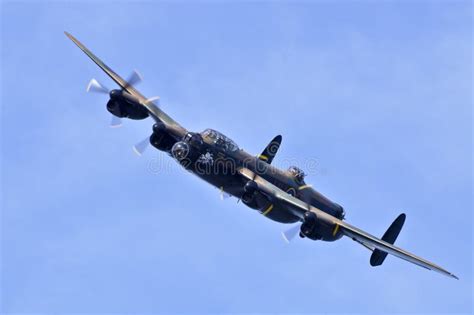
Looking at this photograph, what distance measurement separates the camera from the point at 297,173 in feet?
178

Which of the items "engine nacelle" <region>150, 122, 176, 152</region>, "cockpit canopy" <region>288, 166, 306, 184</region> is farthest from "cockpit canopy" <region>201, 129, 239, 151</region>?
"cockpit canopy" <region>288, 166, 306, 184</region>

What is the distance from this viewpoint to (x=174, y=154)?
160ft

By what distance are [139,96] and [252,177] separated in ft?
37.1

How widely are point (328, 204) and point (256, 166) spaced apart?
640cm

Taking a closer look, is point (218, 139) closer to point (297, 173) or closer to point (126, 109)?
point (297, 173)

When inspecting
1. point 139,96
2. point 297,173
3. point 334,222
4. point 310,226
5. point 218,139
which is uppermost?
point 139,96

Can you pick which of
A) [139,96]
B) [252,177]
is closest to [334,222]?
[252,177]

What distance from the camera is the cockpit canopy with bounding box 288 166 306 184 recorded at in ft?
178

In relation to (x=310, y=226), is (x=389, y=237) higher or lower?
higher

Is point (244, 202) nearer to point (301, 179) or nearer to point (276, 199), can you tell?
point (276, 199)

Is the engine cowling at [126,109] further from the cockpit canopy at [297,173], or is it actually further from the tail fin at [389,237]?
the tail fin at [389,237]

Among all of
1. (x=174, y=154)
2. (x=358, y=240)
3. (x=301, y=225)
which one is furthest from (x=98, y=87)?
(x=358, y=240)

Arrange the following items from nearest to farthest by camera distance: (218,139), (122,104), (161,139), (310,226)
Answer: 1. (310,226)
2. (218,139)
3. (161,139)
4. (122,104)

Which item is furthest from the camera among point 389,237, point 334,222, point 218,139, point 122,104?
point 122,104
